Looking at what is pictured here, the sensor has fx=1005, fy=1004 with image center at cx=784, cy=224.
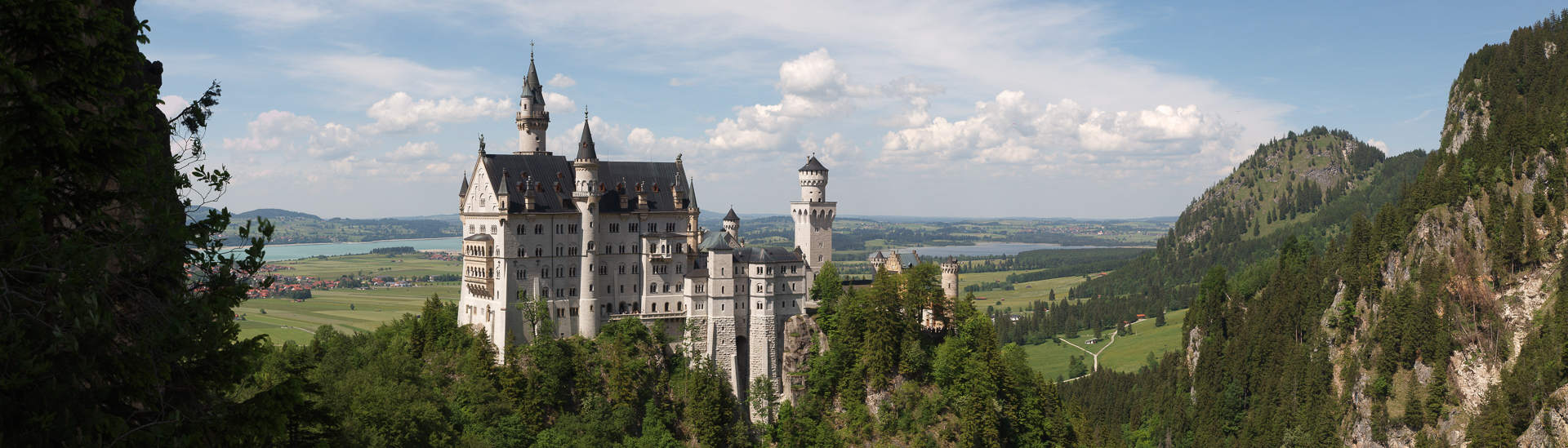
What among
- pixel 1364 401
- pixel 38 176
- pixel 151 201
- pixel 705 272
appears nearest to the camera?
pixel 38 176

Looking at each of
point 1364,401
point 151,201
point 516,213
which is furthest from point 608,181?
point 1364,401

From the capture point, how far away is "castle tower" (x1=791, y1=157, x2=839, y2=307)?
110188 mm

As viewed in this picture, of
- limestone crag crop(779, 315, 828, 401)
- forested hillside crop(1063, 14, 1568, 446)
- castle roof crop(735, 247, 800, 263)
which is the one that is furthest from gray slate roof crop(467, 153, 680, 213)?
forested hillside crop(1063, 14, 1568, 446)

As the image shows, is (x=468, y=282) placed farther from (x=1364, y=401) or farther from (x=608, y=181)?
(x=1364, y=401)

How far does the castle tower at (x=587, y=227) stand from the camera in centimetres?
9719

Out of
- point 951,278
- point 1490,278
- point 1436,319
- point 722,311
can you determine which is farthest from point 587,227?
point 1490,278

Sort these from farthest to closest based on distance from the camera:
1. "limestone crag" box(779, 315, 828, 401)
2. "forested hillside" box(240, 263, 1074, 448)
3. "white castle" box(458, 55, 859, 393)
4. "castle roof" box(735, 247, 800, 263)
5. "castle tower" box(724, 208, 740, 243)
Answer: "castle tower" box(724, 208, 740, 243) < "limestone crag" box(779, 315, 828, 401) < "castle roof" box(735, 247, 800, 263) < "white castle" box(458, 55, 859, 393) < "forested hillside" box(240, 263, 1074, 448)

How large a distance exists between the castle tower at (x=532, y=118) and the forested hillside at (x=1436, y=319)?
244 feet

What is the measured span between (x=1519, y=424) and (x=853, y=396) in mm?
74872

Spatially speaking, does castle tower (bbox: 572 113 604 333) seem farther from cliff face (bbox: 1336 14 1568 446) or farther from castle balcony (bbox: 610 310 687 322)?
cliff face (bbox: 1336 14 1568 446)

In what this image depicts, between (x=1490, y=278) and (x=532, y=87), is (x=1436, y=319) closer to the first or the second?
(x=1490, y=278)

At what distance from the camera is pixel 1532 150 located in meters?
132

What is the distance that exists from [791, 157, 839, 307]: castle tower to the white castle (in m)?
3.34

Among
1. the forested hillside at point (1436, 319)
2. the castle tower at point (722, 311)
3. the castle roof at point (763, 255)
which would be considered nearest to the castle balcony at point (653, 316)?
the castle tower at point (722, 311)
